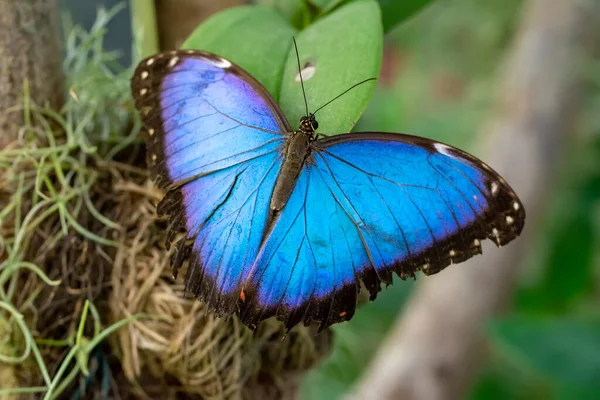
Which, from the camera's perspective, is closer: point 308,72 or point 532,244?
point 308,72

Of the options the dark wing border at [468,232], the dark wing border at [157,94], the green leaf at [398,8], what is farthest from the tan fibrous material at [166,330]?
the green leaf at [398,8]

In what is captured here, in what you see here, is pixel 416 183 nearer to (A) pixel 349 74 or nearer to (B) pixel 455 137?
(A) pixel 349 74

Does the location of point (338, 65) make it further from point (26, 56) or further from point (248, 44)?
point (26, 56)

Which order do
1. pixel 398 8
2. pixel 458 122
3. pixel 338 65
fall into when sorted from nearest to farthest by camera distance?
1. pixel 338 65
2. pixel 398 8
3. pixel 458 122

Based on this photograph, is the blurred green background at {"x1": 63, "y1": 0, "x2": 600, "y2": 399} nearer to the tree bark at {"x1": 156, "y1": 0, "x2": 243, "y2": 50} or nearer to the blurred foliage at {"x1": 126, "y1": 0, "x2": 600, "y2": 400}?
the blurred foliage at {"x1": 126, "y1": 0, "x2": 600, "y2": 400}

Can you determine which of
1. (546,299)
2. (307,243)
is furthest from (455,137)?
(307,243)

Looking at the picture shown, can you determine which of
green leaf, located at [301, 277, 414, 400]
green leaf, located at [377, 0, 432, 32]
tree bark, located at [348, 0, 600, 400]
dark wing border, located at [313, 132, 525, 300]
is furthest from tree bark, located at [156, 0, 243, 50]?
tree bark, located at [348, 0, 600, 400]

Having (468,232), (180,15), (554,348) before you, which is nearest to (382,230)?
(468,232)

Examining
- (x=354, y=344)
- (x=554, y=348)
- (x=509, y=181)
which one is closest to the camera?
(x=554, y=348)
